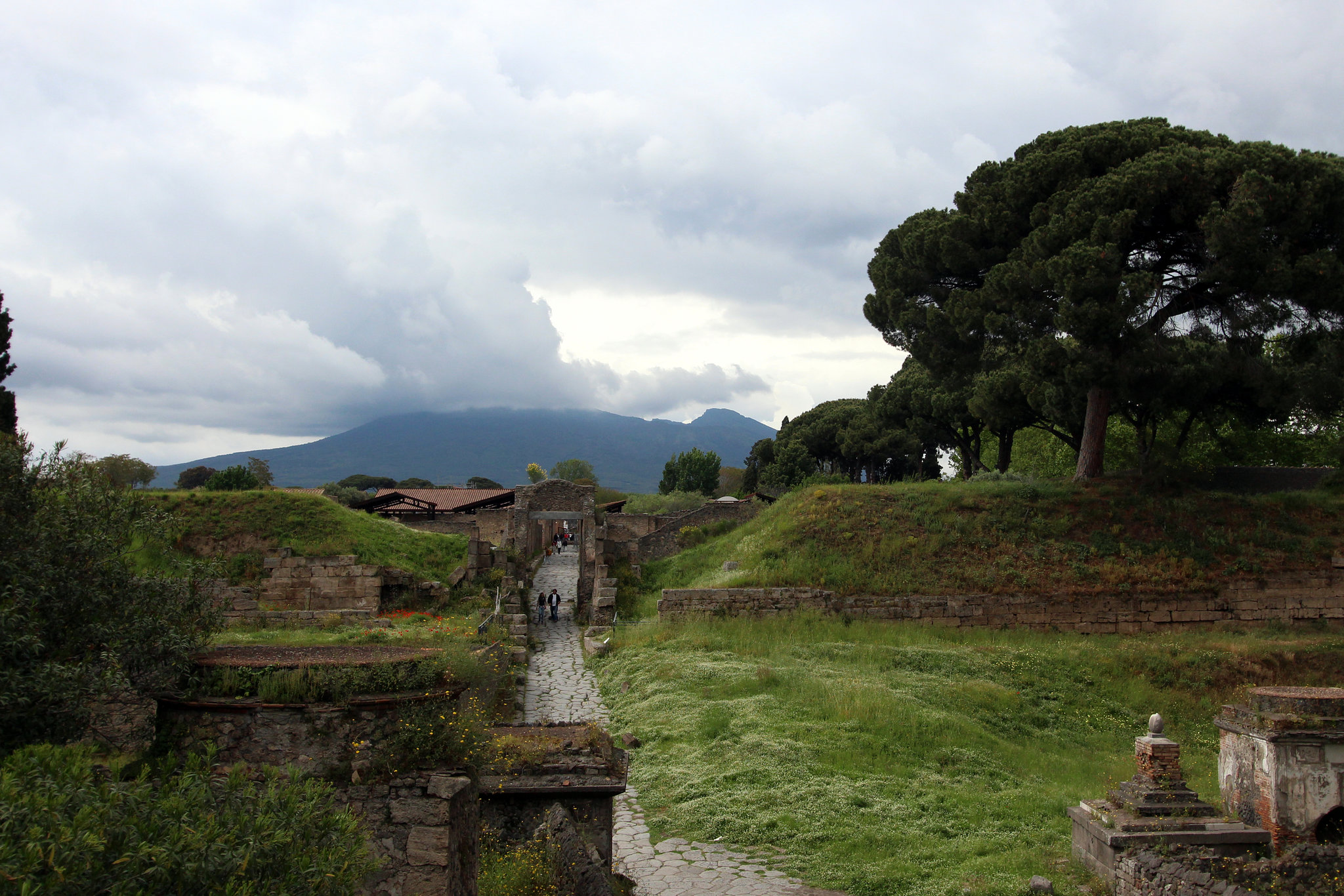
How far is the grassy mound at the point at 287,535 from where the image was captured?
2088 cm

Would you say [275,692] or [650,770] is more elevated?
[275,692]

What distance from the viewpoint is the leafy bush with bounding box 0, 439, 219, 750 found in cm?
523

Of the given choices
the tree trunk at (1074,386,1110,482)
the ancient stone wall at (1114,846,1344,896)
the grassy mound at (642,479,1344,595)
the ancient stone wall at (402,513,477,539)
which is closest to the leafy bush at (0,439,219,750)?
the ancient stone wall at (1114,846,1344,896)

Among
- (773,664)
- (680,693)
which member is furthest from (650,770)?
(773,664)

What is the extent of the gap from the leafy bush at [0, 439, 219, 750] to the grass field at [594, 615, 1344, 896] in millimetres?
5214

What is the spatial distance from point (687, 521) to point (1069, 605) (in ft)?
62.9

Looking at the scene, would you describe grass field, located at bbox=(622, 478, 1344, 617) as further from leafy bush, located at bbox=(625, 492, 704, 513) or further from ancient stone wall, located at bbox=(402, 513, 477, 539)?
leafy bush, located at bbox=(625, 492, 704, 513)

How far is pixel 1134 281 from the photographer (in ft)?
66.3

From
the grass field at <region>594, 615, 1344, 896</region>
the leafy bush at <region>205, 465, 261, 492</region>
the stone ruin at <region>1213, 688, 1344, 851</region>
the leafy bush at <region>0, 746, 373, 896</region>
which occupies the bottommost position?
the grass field at <region>594, 615, 1344, 896</region>

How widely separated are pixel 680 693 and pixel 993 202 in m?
18.3

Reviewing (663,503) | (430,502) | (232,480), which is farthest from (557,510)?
(663,503)

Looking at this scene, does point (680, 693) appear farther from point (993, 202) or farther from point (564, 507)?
point (993, 202)

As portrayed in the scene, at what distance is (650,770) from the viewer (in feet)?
34.2

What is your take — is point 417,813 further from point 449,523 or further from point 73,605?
point 449,523
